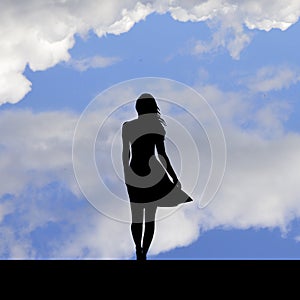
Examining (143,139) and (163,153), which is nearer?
(143,139)

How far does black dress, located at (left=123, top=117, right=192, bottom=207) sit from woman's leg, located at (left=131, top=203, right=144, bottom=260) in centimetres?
9

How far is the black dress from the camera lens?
960 cm

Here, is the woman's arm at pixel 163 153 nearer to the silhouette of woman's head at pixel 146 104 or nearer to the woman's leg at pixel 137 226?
the silhouette of woman's head at pixel 146 104

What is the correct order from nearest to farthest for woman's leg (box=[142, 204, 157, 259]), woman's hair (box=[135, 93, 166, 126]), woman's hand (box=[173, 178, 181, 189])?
1. woman's hair (box=[135, 93, 166, 126])
2. woman's leg (box=[142, 204, 157, 259])
3. woman's hand (box=[173, 178, 181, 189])

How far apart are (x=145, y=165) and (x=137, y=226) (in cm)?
78

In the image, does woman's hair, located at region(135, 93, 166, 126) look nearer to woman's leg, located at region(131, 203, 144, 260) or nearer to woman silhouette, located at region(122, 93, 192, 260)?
woman silhouette, located at region(122, 93, 192, 260)

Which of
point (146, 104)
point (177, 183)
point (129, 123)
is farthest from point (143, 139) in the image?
point (177, 183)

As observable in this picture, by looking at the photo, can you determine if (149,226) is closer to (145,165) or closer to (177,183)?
(177,183)

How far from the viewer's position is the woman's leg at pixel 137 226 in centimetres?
980

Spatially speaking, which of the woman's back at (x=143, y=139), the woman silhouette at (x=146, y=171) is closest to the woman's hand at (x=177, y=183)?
the woman silhouette at (x=146, y=171)

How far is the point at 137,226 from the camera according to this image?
9875 millimetres

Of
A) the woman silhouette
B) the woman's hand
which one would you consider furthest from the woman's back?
the woman's hand

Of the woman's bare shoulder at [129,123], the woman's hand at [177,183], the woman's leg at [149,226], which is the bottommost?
the woman's leg at [149,226]
